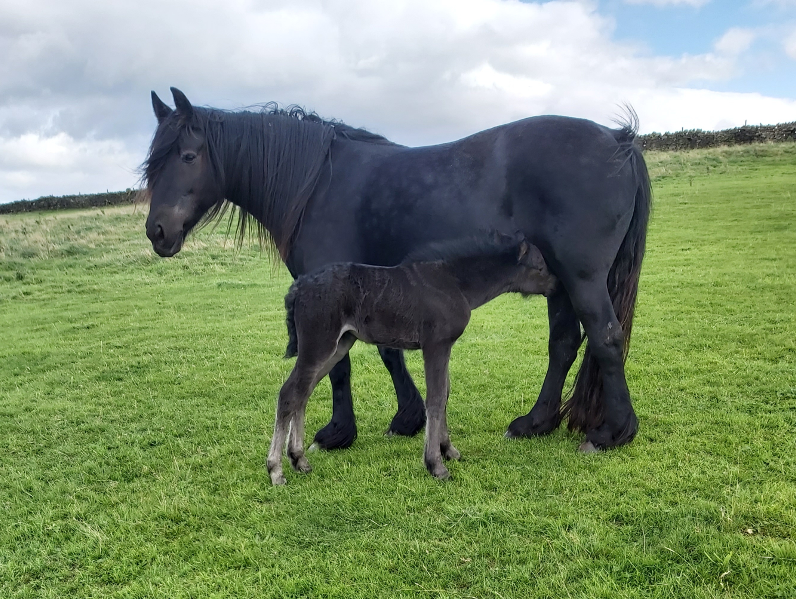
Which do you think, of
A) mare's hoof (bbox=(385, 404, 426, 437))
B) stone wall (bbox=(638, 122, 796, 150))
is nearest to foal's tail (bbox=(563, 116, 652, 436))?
mare's hoof (bbox=(385, 404, 426, 437))

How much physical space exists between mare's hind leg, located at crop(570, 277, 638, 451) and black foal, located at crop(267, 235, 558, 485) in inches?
18.6

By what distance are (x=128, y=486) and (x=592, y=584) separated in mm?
3261

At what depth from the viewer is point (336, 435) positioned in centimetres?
475

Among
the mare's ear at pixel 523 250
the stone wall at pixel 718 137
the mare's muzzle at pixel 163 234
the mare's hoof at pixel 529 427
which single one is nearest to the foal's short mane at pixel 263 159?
the mare's muzzle at pixel 163 234

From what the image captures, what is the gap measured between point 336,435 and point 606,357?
2.20 metres

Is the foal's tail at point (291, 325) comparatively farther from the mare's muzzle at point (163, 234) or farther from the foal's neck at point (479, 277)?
the foal's neck at point (479, 277)

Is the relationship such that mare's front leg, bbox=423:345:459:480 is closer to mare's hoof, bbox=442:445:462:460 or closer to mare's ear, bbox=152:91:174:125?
mare's hoof, bbox=442:445:462:460

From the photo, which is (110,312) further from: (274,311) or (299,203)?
(299,203)

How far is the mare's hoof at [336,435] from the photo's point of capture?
4750mm

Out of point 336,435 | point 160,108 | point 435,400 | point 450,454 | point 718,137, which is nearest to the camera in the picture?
point 435,400

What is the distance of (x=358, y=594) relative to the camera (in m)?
2.75

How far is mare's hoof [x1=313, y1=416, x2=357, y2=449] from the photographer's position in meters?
4.75

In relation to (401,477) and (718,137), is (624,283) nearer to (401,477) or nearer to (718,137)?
(401,477)

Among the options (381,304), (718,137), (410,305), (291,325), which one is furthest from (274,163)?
(718,137)
